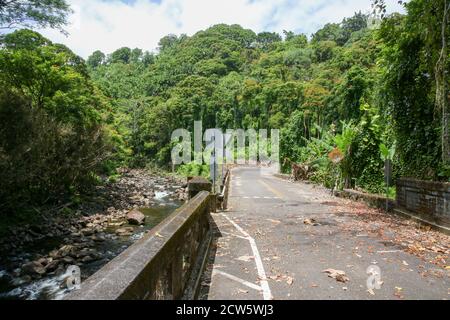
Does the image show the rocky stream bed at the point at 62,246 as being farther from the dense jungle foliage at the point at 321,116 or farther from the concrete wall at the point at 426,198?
the concrete wall at the point at 426,198

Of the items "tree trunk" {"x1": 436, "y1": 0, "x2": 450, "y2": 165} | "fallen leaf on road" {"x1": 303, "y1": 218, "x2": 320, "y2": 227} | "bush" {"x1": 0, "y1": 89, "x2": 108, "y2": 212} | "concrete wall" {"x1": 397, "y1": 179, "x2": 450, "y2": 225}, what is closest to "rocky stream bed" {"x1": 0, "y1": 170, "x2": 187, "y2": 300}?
"bush" {"x1": 0, "y1": 89, "x2": 108, "y2": 212}

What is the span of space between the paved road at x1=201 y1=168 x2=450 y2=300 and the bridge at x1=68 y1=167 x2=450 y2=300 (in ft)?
0.05

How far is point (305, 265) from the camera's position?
6.68 m

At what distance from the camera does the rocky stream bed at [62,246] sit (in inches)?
490

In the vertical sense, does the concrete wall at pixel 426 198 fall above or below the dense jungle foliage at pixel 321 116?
below

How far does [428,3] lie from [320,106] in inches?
1562

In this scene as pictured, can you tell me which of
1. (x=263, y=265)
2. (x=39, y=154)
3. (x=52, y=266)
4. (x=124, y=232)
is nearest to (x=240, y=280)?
(x=263, y=265)

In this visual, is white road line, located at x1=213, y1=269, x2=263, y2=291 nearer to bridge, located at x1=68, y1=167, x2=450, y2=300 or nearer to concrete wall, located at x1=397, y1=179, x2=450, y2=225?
bridge, located at x1=68, y1=167, x2=450, y2=300

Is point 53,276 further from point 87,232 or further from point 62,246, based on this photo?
point 87,232

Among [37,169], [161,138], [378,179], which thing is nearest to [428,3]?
[378,179]

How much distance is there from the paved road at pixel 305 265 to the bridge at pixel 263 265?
0.05ft

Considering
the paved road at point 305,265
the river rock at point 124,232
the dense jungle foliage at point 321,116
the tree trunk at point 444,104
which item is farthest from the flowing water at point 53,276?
the tree trunk at point 444,104

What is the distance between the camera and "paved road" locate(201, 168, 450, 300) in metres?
5.35

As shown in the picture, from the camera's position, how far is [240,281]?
587 cm
